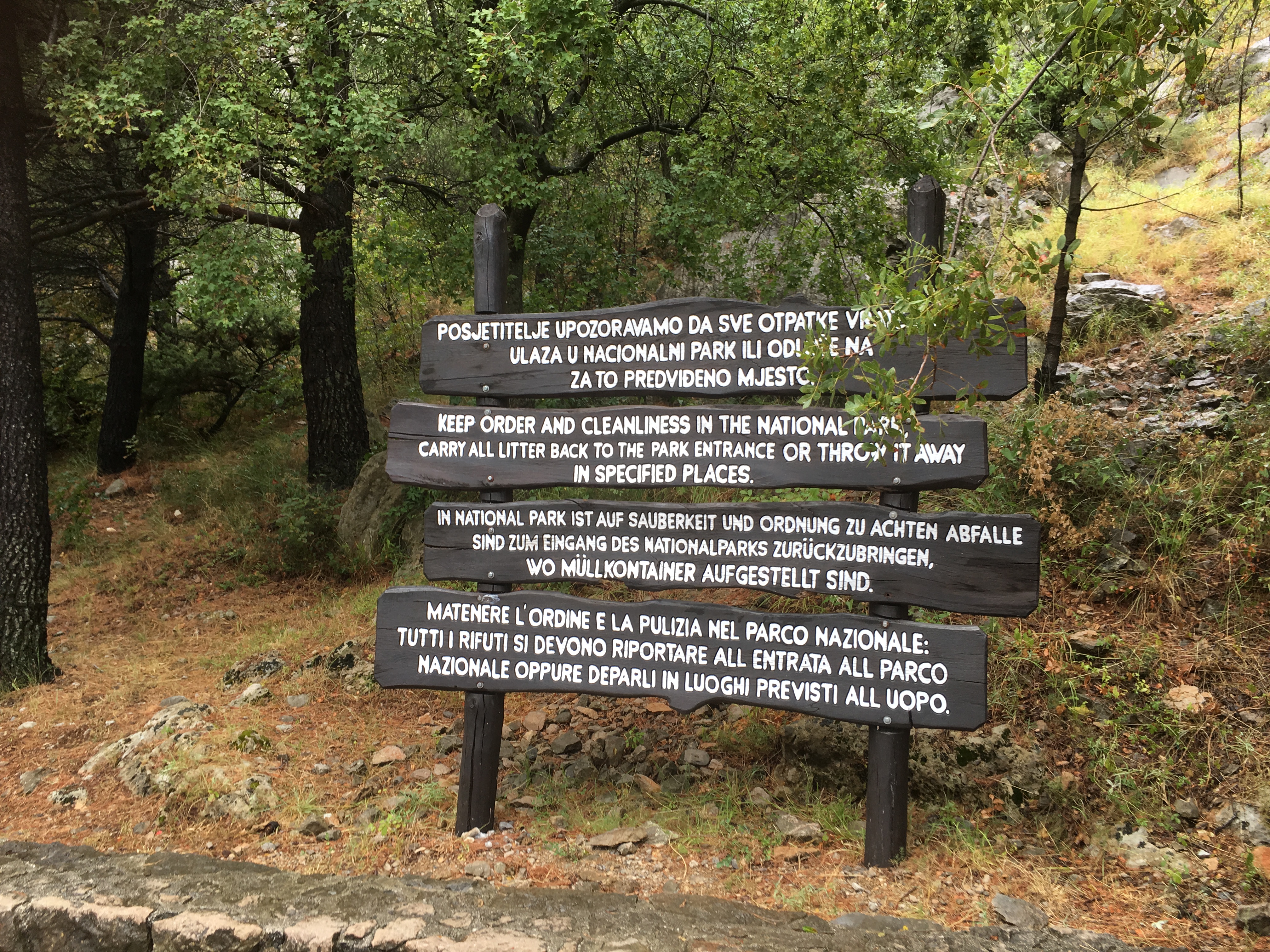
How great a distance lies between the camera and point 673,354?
4398 millimetres

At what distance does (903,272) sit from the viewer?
311 centimetres

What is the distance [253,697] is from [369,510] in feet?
11.5

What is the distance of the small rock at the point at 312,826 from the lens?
469 cm

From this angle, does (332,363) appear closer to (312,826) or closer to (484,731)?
(312,826)

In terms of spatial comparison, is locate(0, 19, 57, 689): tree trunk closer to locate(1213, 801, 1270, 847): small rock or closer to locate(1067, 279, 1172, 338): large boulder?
locate(1213, 801, 1270, 847): small rock

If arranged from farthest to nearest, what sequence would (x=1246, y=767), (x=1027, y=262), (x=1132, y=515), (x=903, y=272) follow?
(x=1132, y=515)
(x=1246, y=767)
(x=903, y=272)
(x=1027, y=262)

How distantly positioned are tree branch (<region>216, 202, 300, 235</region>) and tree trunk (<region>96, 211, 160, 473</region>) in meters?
4.15

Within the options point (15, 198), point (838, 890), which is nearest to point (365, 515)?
point (15, 198)

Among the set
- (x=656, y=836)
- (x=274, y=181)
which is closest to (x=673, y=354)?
(x=656, y=836)

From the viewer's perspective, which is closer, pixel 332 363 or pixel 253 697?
pixel 253 697

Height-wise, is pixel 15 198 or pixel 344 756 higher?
pixel 15 198

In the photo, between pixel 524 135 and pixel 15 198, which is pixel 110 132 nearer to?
pixel 15 198

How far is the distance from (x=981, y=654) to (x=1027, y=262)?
190 centimetres

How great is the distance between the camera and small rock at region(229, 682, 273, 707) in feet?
21.0
